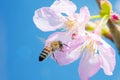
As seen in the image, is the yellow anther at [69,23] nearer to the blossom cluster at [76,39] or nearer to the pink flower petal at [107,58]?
the blossom cluster at [76,39]

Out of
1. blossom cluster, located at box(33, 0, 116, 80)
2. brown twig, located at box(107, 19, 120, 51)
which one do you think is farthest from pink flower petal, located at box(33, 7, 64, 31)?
brown twig, located at box(107, 19, 120, 51)

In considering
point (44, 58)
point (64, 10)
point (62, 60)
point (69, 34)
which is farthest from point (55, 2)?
point (44, 58)

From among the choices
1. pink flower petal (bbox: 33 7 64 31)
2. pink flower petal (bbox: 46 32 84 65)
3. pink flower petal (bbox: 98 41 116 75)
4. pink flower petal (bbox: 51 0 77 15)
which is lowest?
pink flower petal (bbox: 98 41 116 75)

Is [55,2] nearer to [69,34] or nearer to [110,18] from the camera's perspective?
[69,34]

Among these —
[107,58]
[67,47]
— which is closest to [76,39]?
[67,47]

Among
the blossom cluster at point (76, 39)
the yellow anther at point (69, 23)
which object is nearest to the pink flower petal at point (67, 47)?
the blossom cluster at point (76, 39)

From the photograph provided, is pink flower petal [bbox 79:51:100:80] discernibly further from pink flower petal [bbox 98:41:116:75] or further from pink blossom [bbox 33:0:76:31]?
pink blossom [bbox 33:0:76:31]

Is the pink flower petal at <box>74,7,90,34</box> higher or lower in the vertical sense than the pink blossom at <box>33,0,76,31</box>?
lower

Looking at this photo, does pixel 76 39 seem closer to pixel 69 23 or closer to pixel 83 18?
pixel 83 18
